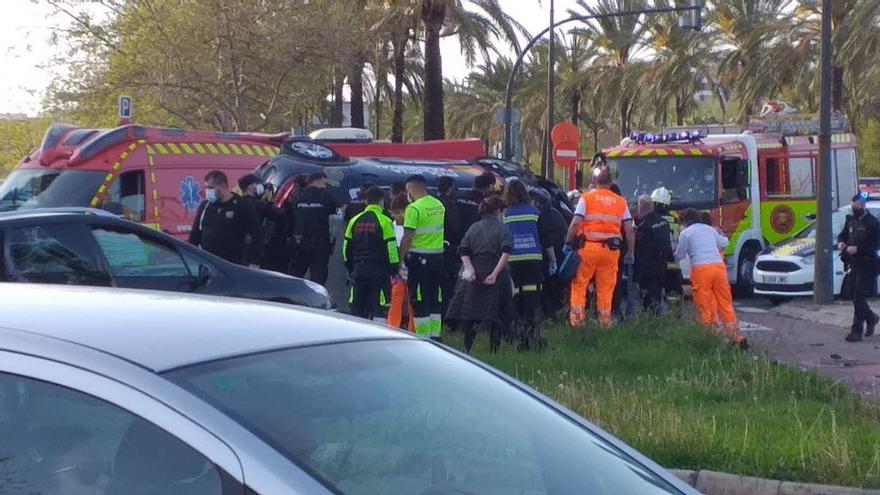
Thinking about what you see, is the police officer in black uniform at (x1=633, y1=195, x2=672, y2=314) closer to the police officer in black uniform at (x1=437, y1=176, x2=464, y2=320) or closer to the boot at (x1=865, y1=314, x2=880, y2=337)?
Answer: the police officer in black uniform at (x1=437, y1=176, x2=464, y2=320)

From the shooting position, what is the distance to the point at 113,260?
9.38 m

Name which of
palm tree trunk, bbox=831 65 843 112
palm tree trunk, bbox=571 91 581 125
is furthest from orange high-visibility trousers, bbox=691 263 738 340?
palm tree trunk, bbox=571 91 581 125

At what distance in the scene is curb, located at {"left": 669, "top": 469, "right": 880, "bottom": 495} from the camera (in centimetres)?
663

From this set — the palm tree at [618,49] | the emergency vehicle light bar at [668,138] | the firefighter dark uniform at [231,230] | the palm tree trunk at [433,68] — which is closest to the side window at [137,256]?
the firefighter dark uniform at [231,230]

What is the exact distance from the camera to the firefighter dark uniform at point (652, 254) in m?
14.6

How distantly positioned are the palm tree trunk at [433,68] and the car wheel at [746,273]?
11514mm

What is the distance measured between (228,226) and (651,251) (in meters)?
5.09

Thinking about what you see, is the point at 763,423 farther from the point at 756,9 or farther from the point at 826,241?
the point at 756,9

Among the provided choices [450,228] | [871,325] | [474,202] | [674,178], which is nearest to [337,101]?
[674,178]

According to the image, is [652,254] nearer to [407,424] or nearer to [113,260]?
[113,260]

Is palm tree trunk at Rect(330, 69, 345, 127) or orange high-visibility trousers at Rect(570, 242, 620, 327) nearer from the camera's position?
orange high-visibility trousers at Rect(570, 242, 620, 327)

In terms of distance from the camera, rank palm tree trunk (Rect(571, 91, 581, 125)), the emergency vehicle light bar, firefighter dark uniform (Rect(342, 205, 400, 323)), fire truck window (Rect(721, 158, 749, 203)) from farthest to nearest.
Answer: palm tree trunk (Rect(571, 91, 581, 125)), the emergency vehicle light bar, fire truck window (Rect(721, 158, 749, 203)), firefighter dark uniform (Rect(342, 205, 400, 323))

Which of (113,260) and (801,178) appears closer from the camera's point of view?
(113,260)

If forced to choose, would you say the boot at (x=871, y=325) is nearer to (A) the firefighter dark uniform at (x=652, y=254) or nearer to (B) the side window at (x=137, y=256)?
(A) the firefighter dark uniform at (x=652, y=254)
